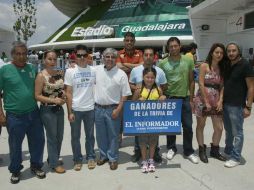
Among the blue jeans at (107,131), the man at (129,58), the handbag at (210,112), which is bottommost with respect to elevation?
the blue jeans at (107,131)

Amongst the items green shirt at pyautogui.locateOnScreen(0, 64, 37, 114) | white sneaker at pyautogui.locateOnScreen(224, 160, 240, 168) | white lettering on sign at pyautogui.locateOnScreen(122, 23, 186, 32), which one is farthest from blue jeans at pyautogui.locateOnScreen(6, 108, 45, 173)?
white lettering on sign at pyautogui.locateOnScreen(122, 23, 186, 32)

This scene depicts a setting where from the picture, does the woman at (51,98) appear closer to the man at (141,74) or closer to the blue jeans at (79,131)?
the blue jeans at (79,131)

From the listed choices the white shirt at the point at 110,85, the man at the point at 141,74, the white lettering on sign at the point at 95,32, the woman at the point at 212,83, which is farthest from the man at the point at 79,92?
the white lettering on sign at the point at 95,32

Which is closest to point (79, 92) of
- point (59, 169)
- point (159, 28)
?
point (59, 169)

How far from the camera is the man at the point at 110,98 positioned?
5242 millimetres

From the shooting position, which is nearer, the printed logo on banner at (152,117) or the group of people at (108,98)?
the group of people at (108,98)

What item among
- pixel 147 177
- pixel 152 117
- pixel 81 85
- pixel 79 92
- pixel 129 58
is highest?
Result: pixel 129 58

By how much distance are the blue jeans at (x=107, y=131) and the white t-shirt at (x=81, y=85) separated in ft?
0.72

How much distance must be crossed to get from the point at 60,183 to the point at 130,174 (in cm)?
100

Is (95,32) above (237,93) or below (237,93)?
above

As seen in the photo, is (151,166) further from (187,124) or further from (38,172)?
(38,172)

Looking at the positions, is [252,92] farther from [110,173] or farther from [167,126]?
[110,173]

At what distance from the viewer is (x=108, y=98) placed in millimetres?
5273

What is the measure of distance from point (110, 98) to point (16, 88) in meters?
1.35
